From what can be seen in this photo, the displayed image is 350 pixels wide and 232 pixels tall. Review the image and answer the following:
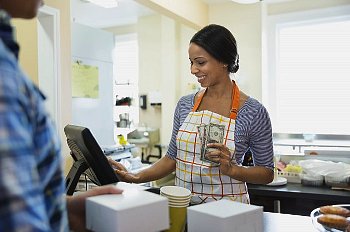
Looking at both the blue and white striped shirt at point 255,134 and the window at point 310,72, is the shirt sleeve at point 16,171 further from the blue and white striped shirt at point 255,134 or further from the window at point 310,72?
the window at point 310,72

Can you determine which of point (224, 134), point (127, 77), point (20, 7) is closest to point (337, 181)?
point (224, 134)

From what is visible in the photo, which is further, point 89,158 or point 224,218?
point 89,158

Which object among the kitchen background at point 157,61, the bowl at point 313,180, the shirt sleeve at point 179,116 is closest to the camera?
the shirt sleeve at point 179,116

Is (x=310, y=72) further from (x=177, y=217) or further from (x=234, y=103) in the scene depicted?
(x=177, y=217)

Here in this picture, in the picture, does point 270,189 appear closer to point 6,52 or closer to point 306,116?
point 306,116

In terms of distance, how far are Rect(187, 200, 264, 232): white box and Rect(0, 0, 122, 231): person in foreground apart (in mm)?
413

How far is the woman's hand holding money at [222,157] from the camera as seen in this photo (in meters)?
1.38

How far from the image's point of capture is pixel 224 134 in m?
1.56

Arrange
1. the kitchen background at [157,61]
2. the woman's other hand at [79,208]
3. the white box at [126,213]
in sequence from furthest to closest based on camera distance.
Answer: the kitchen background at [157,61], the woman's other hand at [79,208], the white box at [126,213]

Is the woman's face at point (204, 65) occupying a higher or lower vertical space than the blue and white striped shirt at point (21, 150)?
higher

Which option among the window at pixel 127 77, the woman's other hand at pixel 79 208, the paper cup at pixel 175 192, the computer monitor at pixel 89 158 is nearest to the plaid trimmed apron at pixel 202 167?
the paper cup at pixel 175 192

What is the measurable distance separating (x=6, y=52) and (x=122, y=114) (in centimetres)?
484

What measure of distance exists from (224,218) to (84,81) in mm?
2307

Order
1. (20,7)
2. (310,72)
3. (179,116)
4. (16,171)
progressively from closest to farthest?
(16,171) < (20,7) < (179,116) < (310,72)
